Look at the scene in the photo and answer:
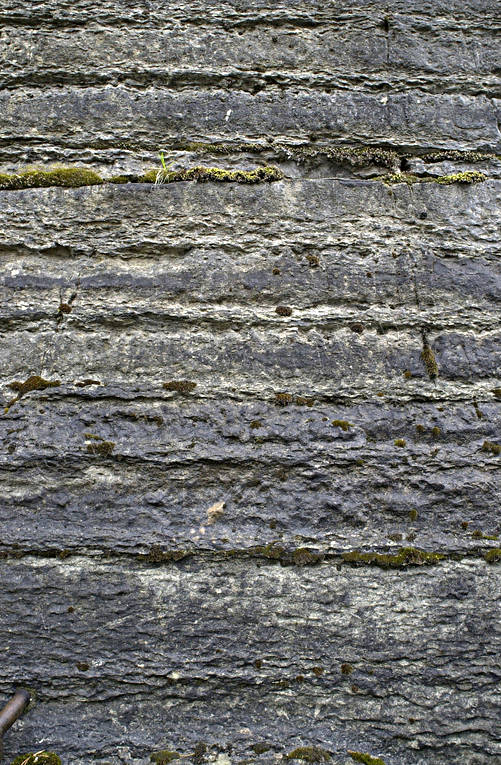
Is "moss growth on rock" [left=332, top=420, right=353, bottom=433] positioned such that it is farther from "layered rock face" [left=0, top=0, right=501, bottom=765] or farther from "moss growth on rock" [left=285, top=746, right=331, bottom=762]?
"moss growth on rock" [left=285, top=746, right=331, bottom=762]

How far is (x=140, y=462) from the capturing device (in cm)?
190

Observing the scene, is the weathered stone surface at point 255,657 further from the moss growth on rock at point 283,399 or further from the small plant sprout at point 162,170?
the small plant sprout at point 162,170

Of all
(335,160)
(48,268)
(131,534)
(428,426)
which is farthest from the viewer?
(335,160)

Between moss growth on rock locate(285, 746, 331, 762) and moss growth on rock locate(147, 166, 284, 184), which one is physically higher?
moss growth on rock locate(147, 166, 284, 184)

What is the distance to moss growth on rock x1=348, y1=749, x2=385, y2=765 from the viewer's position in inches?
64.2

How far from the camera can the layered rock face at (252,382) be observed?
171cm

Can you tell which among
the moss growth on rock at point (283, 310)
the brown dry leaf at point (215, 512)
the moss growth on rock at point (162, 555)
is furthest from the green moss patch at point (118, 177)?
the moss growth on rock at point (162, 555)

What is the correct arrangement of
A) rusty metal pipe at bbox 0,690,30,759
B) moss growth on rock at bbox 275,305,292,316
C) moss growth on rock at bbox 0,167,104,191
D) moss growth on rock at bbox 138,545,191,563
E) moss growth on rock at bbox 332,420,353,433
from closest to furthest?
rusty metal pipe at bbox 0,690,30,759 → moss growth on rock at bbox 138,545,191,563 → moss growth on rock at bbox 332,420,353,433 → moss growth on rock at bbox 275,305,292,316 → moss growth on rock at bbox 0,167,104,191

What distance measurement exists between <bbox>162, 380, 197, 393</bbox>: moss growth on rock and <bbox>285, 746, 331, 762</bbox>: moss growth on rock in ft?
3.86

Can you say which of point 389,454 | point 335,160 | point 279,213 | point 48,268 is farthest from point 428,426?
point 48,268

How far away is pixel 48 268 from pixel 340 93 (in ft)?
4.65

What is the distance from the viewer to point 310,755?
1637 millimetres

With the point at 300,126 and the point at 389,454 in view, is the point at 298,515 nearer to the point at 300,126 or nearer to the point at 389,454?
the point at 389,454

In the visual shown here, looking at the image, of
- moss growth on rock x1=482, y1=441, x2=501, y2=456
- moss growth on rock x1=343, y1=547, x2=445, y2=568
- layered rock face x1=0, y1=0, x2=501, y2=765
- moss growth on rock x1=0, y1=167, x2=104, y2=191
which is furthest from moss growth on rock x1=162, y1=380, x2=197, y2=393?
moss growth on rock x1=482, y1=441, x2=501, y2=456
